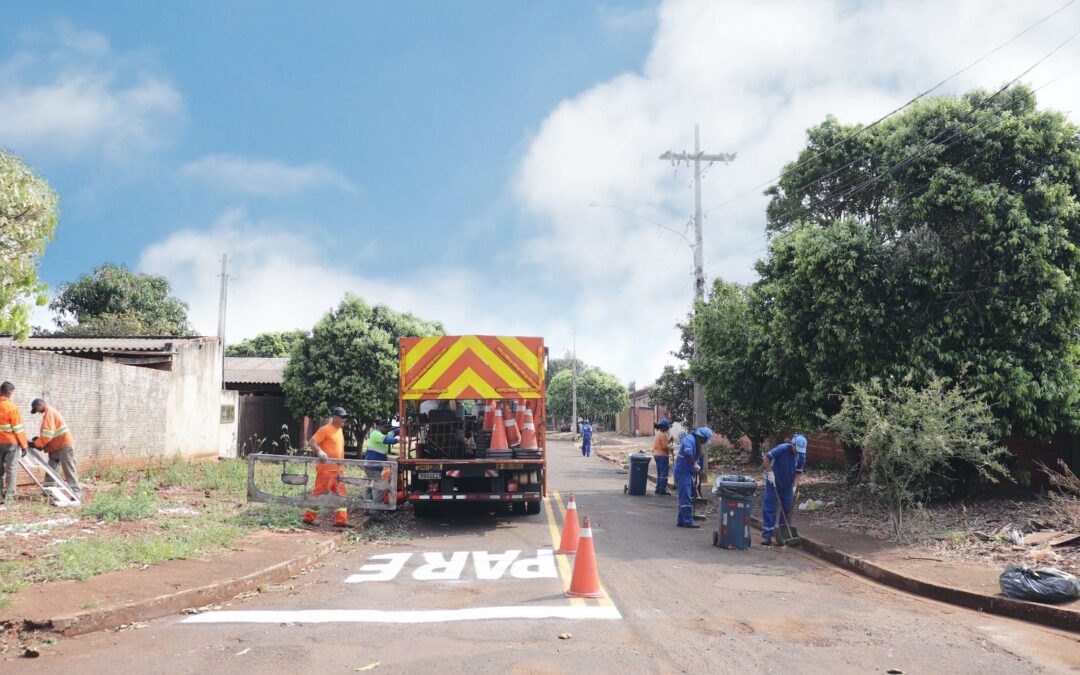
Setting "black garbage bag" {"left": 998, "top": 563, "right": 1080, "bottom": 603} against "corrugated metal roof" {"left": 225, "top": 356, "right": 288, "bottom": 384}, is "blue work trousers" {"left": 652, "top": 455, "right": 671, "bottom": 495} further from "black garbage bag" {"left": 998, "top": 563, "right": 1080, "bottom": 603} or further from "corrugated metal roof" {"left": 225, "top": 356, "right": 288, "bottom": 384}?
"corrugated metal roof" {"left": 225, "top": 356, "right": 288, "bottom": 384}

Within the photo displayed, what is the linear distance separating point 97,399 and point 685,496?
11.0m

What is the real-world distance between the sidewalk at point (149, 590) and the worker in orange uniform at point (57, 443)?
424cm

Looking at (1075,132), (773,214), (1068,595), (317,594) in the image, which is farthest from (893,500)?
(773,214)

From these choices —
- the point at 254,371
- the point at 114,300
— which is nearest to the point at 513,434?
the point at 254,371

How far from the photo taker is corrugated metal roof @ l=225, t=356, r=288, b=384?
31078 millimetres

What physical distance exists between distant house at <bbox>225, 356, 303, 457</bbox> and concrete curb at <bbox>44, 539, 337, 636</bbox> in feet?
47.5

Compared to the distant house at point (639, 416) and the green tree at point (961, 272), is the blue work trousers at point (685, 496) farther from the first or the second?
the distant house at point (639, 416)

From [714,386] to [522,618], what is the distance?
38.4 feet

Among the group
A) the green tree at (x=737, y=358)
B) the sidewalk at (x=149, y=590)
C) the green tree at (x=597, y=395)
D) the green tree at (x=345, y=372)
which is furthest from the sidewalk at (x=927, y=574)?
the green tree at (x=597, y=395)

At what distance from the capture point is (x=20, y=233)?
7.65 meters

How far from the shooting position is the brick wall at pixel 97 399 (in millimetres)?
12703

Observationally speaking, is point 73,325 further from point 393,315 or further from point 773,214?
point 773,214

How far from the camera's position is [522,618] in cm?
641

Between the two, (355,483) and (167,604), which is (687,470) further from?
(167,604)
